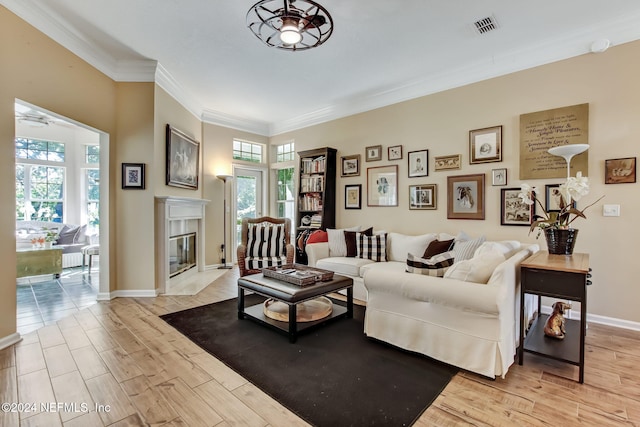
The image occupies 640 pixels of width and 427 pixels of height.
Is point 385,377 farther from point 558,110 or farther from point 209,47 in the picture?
point 209,47

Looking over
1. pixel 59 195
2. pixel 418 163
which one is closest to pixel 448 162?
pixel 418 163

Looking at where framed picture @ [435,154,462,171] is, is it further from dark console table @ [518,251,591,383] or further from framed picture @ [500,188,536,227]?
dark console table @ [518,251,591,383]

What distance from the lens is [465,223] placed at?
378 cm

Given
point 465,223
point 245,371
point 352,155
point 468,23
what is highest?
point 468,23

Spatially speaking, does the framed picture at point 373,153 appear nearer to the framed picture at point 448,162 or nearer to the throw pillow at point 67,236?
the framed picture at point 448,162

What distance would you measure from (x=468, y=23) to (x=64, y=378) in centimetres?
446

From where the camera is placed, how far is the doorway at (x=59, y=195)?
473 cm

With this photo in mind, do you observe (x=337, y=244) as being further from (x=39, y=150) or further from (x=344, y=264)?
(x=39, y=150)

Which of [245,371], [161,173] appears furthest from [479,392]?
[161,173]

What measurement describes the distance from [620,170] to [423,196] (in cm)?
196

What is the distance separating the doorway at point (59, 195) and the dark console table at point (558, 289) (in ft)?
16.6

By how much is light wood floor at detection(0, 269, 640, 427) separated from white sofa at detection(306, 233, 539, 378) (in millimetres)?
192

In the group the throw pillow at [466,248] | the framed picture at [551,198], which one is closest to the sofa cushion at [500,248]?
the throw pillow at [466,248]

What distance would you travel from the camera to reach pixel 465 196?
3.77 m
